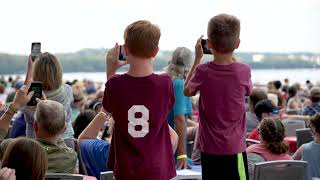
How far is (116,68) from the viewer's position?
2734 millimetres

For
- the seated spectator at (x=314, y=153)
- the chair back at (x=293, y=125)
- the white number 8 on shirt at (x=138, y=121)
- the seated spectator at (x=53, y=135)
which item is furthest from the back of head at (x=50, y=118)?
the chair back at (x=293, y=125)

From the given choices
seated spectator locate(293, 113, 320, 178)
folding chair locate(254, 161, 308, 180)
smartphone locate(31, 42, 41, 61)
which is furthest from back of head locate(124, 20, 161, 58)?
seated spectator locate(293, 113, 320, 178)

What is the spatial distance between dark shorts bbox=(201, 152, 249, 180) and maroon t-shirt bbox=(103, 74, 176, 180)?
1.19 ft

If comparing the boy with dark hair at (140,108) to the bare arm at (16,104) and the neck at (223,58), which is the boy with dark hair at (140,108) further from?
the bare arm at (16,104)

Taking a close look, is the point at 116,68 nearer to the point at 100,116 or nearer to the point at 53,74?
the point at 100,116

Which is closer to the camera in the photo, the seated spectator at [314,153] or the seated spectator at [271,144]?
the seated spectator at [271,144]

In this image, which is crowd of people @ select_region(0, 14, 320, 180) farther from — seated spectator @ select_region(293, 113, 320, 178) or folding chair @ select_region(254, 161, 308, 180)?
seated spectator @ select_region(293, 113, 320, 178)

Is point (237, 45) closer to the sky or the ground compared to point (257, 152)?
closer to the sky

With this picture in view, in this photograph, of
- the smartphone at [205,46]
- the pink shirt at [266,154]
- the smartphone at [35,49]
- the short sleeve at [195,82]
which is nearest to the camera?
the short sleeve at [195,82]

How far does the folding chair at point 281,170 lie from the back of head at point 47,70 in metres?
1.48

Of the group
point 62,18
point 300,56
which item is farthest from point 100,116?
point 300,56

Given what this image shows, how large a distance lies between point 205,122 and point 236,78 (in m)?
0.26

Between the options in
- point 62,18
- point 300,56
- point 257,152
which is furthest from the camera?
point 300,56

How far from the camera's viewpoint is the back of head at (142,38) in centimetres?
248
